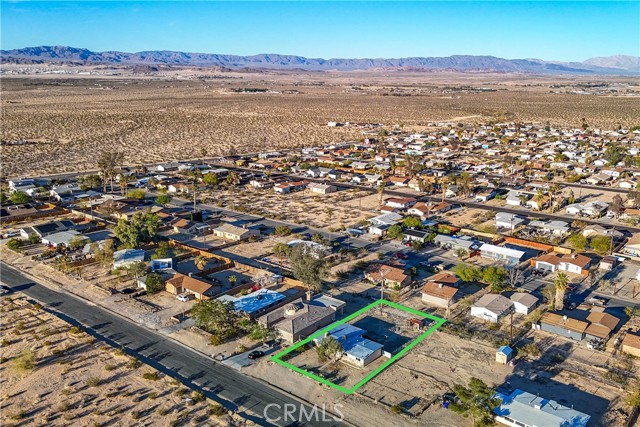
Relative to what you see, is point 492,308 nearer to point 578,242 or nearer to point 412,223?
point 578,242

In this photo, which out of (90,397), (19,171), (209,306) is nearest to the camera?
(90,397)

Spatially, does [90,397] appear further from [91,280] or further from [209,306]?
[91,280]

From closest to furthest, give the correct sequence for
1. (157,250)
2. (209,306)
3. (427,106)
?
(209,306) → (157,250) → (427,106)

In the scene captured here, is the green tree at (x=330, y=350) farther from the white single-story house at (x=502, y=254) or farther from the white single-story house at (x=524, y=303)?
the white single-story house at (x=502, y=254)

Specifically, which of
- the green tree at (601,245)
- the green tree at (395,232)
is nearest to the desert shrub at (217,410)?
the green tree at (395,232)

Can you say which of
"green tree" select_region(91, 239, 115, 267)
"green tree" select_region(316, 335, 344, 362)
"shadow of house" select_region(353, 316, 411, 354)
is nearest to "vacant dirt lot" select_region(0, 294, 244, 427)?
"green tree" select_region(316, 335, 344, 362)

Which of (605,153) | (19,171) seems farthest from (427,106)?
(19,171)
